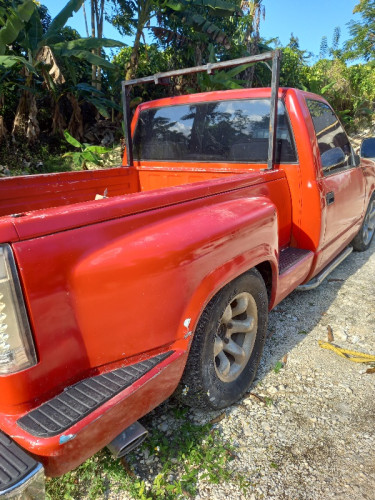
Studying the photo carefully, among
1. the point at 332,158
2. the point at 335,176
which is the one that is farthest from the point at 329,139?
the point at 335,176

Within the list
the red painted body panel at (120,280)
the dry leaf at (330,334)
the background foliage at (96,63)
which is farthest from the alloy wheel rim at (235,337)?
the background foliage at (96,63)

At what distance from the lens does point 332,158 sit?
10.7ft

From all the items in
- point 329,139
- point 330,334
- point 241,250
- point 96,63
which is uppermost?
point 96,63

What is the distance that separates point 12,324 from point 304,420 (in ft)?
5.89

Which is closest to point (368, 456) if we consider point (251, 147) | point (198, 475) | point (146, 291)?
point (198, 475)

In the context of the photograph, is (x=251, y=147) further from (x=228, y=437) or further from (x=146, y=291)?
(x=228, y=437)

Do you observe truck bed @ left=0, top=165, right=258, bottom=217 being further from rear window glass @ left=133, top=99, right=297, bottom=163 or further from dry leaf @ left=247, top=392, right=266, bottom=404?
dry leaf @ left=247, top=392, right=266, bottom=404

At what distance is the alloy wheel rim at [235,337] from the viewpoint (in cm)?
215

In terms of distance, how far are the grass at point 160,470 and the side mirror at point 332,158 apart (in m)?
2.31

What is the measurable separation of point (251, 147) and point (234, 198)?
3.42ft

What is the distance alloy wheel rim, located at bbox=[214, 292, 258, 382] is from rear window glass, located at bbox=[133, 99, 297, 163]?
1.36m

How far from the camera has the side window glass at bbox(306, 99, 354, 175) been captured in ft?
10.1

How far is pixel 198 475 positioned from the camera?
183cm

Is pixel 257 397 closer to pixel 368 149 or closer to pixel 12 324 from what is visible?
pixel 12 324
